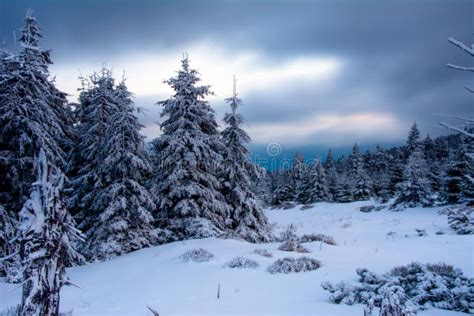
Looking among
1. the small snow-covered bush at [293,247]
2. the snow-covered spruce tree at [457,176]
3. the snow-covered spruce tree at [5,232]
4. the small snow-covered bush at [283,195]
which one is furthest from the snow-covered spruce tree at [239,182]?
the small snow-covered bush at [283,195]

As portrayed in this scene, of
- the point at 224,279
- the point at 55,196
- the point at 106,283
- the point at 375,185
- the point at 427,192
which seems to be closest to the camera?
the point at 55,196

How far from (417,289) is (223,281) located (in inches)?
160

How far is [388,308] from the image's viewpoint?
3.70m

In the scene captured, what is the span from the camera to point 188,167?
50.3 feet

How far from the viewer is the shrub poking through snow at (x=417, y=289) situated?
5176 millimetres

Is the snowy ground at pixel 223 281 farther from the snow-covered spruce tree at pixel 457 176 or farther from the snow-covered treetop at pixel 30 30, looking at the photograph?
the snow-covered spruce tree at pixel 457 176

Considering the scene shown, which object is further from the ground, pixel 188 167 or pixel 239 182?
pixel 188 167

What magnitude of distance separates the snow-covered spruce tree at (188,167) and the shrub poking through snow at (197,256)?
4.09 metres

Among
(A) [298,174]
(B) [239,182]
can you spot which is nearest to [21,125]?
(B) [239,182]

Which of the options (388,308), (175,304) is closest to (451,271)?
(388,308)

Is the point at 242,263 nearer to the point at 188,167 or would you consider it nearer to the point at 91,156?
the point at 188,167

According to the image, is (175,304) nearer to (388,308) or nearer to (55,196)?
(55,196)

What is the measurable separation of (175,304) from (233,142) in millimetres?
11388

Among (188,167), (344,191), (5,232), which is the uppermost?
(188,167)
